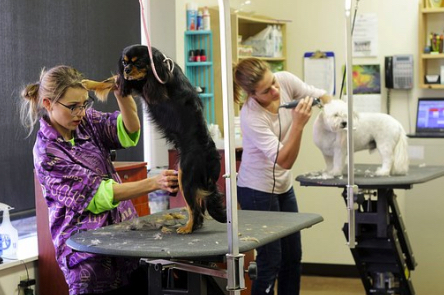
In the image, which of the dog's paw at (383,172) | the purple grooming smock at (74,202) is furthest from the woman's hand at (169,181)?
the dog's paw at (383,172)

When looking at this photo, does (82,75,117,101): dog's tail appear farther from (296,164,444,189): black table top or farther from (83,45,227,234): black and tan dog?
(296,164,444,189): black table top

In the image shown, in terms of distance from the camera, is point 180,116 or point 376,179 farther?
point 376,179

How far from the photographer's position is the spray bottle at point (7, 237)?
314cm

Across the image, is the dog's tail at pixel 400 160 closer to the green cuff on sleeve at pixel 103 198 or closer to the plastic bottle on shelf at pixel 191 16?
the green cuff on sleeve at pixel 103 198

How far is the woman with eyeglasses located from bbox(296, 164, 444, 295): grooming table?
1082 mm

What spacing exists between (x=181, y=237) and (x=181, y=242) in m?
0.09

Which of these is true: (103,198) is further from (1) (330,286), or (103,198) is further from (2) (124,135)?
(1) (330,286)

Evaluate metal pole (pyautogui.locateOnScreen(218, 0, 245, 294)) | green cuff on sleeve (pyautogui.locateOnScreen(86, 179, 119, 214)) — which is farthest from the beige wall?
metal pole (pyautogui.locateOnScreen(218, 0, 245, 294))

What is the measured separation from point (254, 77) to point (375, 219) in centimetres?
83

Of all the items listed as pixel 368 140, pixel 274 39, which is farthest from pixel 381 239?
pixel 274 39

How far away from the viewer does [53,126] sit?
93.0 inches

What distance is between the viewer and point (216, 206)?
2.28 metres

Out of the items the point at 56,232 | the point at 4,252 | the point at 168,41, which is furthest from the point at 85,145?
the point at 168,41

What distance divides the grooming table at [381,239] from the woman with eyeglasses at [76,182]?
3.55ft
